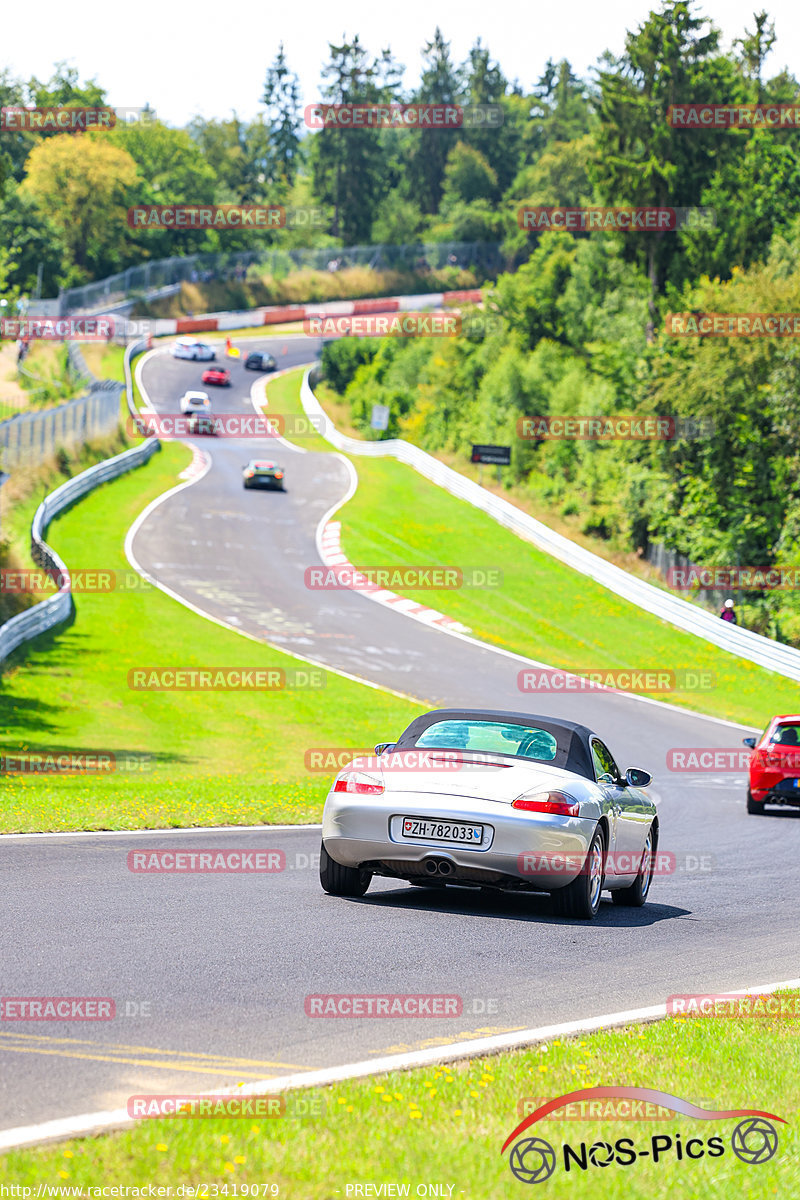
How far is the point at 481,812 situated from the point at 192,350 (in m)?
82.1

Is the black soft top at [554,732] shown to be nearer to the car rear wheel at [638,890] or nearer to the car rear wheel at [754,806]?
the car rear wheel at [638,890]

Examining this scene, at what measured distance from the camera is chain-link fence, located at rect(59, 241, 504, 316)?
312 ft

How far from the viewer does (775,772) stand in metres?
19.2

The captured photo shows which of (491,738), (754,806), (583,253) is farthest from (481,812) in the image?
(583,253)

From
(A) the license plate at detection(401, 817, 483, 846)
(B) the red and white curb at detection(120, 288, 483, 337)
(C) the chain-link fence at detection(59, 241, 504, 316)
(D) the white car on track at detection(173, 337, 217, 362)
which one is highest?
(C) the chain-link fence at detection(59, 241, 504, 316)

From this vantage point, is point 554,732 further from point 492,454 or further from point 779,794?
point 492,454

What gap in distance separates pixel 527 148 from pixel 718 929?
165 metres

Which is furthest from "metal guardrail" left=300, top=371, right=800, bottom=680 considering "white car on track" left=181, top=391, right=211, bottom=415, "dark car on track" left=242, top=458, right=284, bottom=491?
"white car on track" left=181, top=391, right=211, bottom=415

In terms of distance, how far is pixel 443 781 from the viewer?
9.16 m

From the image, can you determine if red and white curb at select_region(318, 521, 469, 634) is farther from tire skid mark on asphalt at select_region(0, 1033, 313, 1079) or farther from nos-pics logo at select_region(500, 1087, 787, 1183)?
nos-pics logo at select_region(500, 1087, 787, 1183)

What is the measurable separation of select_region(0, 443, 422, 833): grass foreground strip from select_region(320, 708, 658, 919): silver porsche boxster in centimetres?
484

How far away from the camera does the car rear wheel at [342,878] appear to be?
9.72 meters

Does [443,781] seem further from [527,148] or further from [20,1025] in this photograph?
[527,148]

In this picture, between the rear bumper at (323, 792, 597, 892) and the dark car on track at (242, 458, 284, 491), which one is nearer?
the rear bumper at (323, 792, 597, 892)
